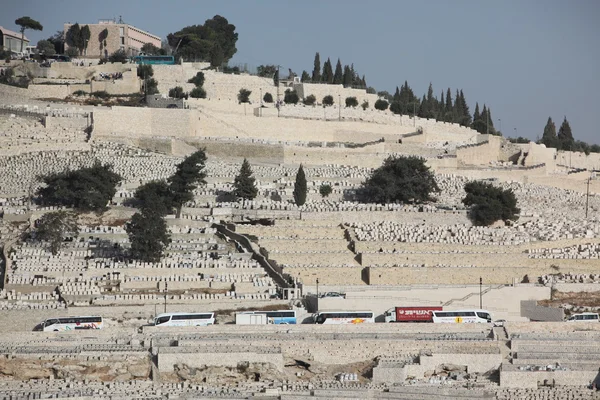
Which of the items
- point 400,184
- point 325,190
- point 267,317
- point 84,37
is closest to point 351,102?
point 84,37

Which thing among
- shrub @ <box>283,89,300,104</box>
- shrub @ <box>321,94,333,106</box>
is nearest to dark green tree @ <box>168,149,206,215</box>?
shrub @ <box>283,89,300,104</box>

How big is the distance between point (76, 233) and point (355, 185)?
38.4 feet

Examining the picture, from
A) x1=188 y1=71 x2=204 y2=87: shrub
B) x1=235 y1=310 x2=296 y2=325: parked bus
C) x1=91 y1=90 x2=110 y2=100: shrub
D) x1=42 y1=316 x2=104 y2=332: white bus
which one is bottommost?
x1=42 y1=316 x2=104 y2=332: white bus

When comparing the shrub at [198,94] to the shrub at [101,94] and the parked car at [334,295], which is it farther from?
the parked car at [334,295]

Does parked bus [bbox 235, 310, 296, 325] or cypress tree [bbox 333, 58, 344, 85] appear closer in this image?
parked bus [bbox 235, 310, 296, 325]

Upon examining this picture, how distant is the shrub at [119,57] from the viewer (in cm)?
6988

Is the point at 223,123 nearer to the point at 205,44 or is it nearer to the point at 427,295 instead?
the point at 205,44

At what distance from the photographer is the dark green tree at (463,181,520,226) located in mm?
50781

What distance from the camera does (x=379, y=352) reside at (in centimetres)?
3672

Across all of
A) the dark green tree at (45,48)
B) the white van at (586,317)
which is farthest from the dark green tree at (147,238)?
the dark green tree at (45,48)

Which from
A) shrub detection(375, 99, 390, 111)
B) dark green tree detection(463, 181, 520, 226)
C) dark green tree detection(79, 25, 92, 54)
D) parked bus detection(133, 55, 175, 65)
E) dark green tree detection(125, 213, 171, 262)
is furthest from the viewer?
shrub detection(375, 99, 390, 111)

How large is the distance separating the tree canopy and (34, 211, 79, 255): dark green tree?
26035 mm

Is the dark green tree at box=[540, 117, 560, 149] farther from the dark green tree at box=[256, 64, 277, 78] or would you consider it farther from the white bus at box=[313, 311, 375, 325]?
the white bus at box=[313, 311, 375, 325]

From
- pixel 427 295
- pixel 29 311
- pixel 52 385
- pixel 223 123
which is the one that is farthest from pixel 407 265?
pixel 223 123
